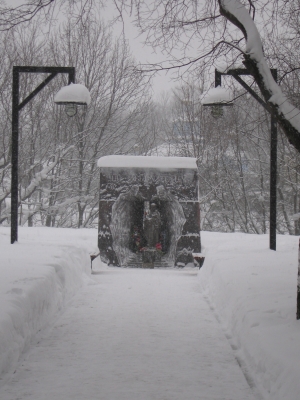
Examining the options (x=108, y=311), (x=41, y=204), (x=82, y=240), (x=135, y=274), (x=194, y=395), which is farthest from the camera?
(x=41, y=204)

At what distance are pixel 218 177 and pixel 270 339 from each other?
2779 cm

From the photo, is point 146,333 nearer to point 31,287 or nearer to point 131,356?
point 131,356

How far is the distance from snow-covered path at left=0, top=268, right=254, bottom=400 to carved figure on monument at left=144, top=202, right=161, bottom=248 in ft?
26.7

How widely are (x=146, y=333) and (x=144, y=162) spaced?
1063 cm

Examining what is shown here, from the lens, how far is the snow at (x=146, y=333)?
5082 mm

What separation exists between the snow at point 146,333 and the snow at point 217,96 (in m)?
3.02

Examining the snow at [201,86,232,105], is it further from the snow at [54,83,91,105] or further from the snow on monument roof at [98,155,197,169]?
the snow on monument roof at [98,155,197,169]

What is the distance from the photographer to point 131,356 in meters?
6.14

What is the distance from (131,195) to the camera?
17547 mm

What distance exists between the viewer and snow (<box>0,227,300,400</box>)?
5082 millimetres

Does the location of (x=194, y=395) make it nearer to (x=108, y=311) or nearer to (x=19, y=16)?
(x=108, y=311)

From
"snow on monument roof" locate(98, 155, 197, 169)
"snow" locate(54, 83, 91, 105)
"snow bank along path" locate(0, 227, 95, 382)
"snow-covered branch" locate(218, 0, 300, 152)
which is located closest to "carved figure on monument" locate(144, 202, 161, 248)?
"snow on monument roof" locate(98, 155, 197, 169)

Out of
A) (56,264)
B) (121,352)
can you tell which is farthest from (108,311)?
(121,352)

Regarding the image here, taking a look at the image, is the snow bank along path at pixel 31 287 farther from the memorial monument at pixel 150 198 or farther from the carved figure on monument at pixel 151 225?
the carved figure on monument at pixel 151 225
